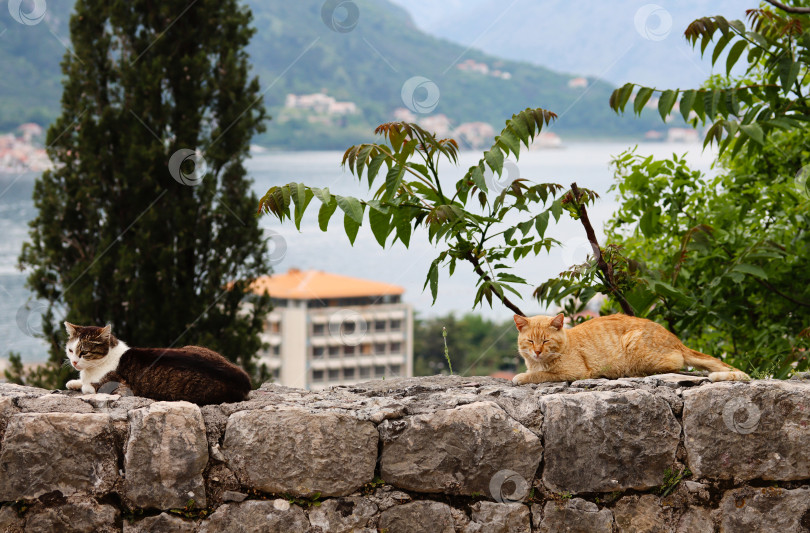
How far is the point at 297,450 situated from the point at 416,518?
0.48 meters

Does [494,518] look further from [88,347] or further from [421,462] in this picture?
[88,347]

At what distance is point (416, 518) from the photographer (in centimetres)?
262

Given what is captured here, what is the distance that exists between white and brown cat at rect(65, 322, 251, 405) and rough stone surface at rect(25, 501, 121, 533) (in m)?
0.45

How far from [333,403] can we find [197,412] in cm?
49

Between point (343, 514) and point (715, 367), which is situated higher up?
point (715, 367)

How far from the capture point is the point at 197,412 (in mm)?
2588

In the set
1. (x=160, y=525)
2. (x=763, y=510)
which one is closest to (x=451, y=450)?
(x=160, y=525)

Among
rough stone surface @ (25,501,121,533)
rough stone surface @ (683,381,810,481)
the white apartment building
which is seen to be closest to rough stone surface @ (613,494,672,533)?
rough stone surface @ (683,381,810,481)

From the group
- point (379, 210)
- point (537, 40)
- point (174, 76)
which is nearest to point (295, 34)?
point (537, 40)

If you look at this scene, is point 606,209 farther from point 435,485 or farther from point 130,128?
point 130,128

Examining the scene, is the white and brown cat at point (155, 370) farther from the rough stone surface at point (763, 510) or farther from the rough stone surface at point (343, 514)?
the rough stone surface at point (763, 510)

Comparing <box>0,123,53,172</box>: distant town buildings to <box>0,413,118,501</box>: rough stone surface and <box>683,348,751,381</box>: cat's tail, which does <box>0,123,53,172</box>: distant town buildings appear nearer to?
<box>0,413,118,501</box>: rough stone surface

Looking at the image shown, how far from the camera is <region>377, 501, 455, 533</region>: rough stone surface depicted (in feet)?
8.59

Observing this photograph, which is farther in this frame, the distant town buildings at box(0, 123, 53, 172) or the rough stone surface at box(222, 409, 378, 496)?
the distant town buildings at box(0, 123, 53, 172)
